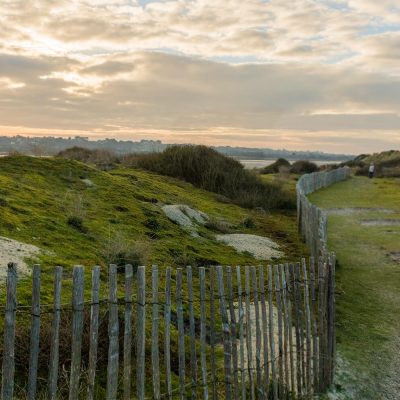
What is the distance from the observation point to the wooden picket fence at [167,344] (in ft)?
13.4

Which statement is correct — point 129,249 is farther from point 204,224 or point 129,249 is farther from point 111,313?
point 204,224

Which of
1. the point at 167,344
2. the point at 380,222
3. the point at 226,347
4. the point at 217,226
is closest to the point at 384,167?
the point at 380,222

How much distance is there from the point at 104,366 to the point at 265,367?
1.89 m

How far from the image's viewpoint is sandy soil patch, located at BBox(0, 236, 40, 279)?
23.7 ft

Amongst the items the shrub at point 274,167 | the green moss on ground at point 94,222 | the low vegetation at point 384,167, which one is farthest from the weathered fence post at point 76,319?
the shrub at point 274,167

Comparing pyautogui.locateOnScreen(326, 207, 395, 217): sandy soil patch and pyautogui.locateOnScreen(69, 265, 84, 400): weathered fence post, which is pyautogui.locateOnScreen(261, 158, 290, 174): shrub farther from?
pyautogui.locateOnScreen(69, 265, 84, 400): weathered fence post

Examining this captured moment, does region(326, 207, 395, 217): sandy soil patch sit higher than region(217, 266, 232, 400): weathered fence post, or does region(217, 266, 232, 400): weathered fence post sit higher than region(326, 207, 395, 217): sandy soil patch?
region(217, 266, 232, 400): weathered fence post

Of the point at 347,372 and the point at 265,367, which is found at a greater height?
the point at 265,367

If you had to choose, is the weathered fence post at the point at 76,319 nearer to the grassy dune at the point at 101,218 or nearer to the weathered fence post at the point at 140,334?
the weathered fence post at the point at 140,334

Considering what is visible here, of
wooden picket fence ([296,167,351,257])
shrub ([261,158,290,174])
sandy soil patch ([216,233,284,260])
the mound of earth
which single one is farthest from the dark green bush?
shrub ([261,158,290,174])

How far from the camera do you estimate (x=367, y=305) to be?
10141 mm

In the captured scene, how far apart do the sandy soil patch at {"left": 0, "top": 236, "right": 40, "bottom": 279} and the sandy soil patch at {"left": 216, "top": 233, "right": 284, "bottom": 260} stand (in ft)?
20.7

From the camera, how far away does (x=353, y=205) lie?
2731 centimetres

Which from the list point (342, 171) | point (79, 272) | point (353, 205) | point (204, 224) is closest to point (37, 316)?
point (79, 272)
